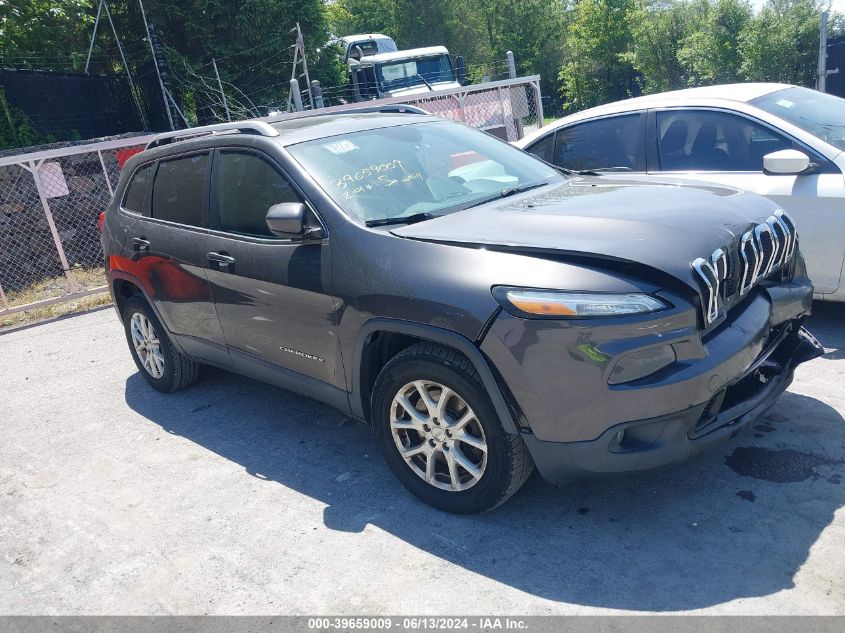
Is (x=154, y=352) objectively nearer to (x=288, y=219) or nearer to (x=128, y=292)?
(x=128, y=292)

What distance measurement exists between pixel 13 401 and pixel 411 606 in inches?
178

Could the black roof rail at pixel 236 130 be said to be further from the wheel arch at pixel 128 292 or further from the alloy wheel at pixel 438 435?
the alloy wheel at pixel 438 435

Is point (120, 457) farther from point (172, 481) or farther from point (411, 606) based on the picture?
point (411, 606)

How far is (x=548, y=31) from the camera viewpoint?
1833 inches

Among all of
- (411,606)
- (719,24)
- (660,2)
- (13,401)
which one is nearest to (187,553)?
(411,606)

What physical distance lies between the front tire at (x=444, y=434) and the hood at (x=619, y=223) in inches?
22.8

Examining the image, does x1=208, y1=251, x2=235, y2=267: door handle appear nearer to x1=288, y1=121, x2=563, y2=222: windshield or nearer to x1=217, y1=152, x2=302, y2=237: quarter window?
x1=217, y1=152, x2=302, y2=237: quarter window

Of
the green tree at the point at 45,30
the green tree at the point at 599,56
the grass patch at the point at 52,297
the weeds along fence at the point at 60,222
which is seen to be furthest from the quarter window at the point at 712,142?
the green tree at the point at 599,56

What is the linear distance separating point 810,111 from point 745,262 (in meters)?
2.68

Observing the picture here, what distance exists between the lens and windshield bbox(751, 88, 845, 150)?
512 centimetres

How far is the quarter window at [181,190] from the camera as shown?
15.4ft

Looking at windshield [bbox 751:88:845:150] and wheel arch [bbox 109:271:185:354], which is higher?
windshield [bbox 751:88:845:150]

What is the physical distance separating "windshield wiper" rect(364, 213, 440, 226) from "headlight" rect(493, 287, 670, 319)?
93cm

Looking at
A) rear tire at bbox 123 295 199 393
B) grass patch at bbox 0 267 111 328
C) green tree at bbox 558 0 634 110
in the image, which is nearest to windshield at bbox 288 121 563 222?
rear tire at bbox 123 295 199 393
